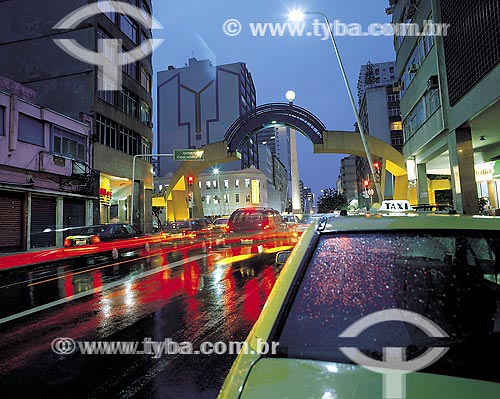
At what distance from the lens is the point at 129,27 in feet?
113

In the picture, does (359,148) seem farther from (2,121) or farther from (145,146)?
(2,121)

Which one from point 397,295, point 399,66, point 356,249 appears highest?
point 399,66

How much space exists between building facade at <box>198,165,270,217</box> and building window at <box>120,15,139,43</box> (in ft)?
154

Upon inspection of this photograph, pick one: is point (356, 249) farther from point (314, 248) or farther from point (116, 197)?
point (116, 197)

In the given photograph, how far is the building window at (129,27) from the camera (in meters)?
33.1

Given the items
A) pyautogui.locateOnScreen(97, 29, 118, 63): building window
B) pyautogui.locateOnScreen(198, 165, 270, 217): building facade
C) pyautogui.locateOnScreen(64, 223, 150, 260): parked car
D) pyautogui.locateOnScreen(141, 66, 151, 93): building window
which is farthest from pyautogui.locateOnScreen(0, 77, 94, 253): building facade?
pyautogui.locateOnScreen(198, 165, 270, 217): building facade

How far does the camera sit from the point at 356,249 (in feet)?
6.40

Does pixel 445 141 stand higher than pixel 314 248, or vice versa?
pixel 445 141

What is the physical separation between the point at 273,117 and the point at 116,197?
17645 mm

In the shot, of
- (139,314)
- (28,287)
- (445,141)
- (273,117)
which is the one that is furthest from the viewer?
(273,117)

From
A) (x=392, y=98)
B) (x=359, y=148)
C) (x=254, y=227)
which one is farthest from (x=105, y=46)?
(x=392, y=98)

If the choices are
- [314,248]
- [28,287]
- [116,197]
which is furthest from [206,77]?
[314,248]

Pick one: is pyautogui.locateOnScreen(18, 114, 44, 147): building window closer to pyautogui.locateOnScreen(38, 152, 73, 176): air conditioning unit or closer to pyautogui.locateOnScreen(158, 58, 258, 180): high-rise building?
pyautogui.locateOnScreen(38, 152, 73, 176): air conditioning unit

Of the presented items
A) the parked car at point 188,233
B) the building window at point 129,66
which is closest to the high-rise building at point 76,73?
the building window at point 129,66
